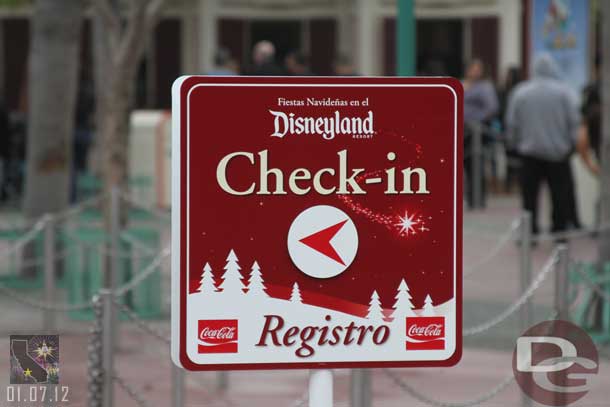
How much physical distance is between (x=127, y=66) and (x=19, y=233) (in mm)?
1842

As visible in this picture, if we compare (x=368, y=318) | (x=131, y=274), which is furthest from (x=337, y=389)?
(x=368, y=318)

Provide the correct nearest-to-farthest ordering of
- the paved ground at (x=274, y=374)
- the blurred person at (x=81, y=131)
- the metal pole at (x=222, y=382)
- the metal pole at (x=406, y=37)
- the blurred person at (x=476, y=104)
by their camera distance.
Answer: the paved ground at (x=274, y=374)
the metal pole at (x=406, y=37)
the metal pole at (x=222, y=382)
the blurred person at (x=476, y=104)
the blurred person at (x=81, y=131)

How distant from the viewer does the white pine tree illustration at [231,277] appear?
3.91 metres

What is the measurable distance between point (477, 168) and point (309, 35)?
11.6 meters

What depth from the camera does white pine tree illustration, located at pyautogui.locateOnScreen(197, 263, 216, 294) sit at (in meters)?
3.90

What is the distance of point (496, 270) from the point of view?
13789 mm

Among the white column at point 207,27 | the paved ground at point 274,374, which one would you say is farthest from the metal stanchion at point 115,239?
the white column at point 207,27

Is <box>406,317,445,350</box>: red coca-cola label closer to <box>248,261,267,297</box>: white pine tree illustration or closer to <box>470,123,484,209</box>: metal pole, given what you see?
<box>248,261,267,297</box>: white pine tree illustration

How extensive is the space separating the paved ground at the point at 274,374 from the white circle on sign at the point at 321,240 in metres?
2.07

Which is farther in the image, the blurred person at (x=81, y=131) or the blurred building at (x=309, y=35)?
the blurred building at (x=309, y=35)

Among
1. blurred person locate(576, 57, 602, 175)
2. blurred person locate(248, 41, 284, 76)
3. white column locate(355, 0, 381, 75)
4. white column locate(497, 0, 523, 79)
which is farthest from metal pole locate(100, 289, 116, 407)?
white column locate(355, 0, 381, 75)

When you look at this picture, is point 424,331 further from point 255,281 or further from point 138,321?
point 138,321

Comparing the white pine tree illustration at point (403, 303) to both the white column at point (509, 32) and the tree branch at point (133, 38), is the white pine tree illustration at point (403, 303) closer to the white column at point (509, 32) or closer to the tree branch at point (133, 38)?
the tree branch at point (133, 38)

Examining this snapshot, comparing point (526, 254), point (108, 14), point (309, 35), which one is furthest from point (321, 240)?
point (309, 35)
